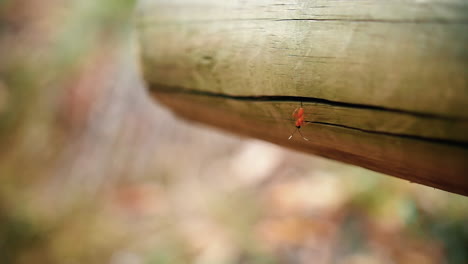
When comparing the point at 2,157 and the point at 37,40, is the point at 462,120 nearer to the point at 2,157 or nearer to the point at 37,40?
the point at 2,157

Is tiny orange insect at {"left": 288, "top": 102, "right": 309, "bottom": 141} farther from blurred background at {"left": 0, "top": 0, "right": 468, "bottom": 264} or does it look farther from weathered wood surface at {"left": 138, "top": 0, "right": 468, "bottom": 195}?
blurred background at {"left": 0, "top": 0, "right": 468, "bottom": 264}

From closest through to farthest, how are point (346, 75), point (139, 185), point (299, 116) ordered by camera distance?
1. point (346, 75)
2. point (299, 116)
3. point (139, 185)

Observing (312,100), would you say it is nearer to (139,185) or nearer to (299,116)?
(299,116)

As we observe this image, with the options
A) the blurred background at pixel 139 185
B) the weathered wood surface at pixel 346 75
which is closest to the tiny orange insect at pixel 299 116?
the weathered wood surface at pixel 346 75

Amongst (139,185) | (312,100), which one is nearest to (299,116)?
(312,100)

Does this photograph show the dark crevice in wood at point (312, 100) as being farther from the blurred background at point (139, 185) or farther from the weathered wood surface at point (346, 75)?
the blurred background at point (139, 185)

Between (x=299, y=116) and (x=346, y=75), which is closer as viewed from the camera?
(x=346, y=75)

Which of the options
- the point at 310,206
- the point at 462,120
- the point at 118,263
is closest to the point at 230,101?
the point at 462,120
